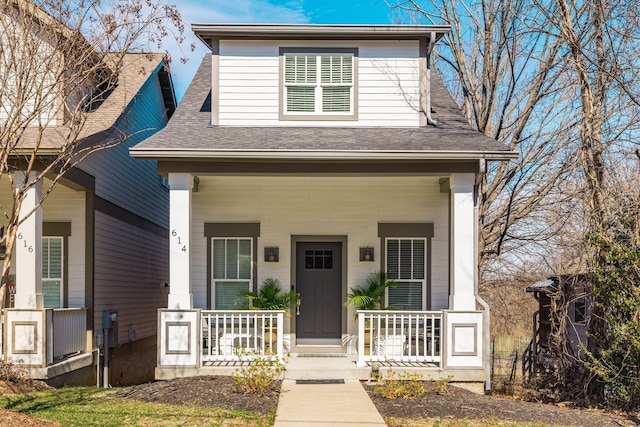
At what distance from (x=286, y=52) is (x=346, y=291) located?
4.62 meters

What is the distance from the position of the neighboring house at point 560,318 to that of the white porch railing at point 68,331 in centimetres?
872

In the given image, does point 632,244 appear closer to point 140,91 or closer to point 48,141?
point 48,141

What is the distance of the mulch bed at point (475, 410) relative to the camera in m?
7.72

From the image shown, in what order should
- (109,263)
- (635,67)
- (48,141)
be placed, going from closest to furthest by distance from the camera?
(48,141), (635,67), (109,263)

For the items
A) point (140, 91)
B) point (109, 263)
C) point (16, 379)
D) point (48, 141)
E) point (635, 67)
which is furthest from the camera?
point (140, 91)

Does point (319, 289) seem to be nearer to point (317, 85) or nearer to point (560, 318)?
point (317, 85)

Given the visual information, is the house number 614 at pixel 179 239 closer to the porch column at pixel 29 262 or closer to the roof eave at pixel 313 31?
the porch column at pixel 29 262

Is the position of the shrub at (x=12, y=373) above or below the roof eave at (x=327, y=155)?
below

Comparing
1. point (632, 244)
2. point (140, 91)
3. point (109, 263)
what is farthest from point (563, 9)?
point (109, 263)

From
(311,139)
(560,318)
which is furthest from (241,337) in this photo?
(560,318)

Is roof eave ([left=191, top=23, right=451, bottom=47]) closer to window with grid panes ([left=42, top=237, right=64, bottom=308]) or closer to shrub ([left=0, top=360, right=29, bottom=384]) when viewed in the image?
window with grid panes ([left=42, top=237, right=64, bottom=308])

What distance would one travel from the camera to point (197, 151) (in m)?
9.77

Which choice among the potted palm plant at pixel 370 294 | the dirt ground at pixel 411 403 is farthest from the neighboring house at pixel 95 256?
the potted palm plant at pixel 370 294

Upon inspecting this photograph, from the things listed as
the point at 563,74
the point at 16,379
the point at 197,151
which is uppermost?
the point at 563,74
